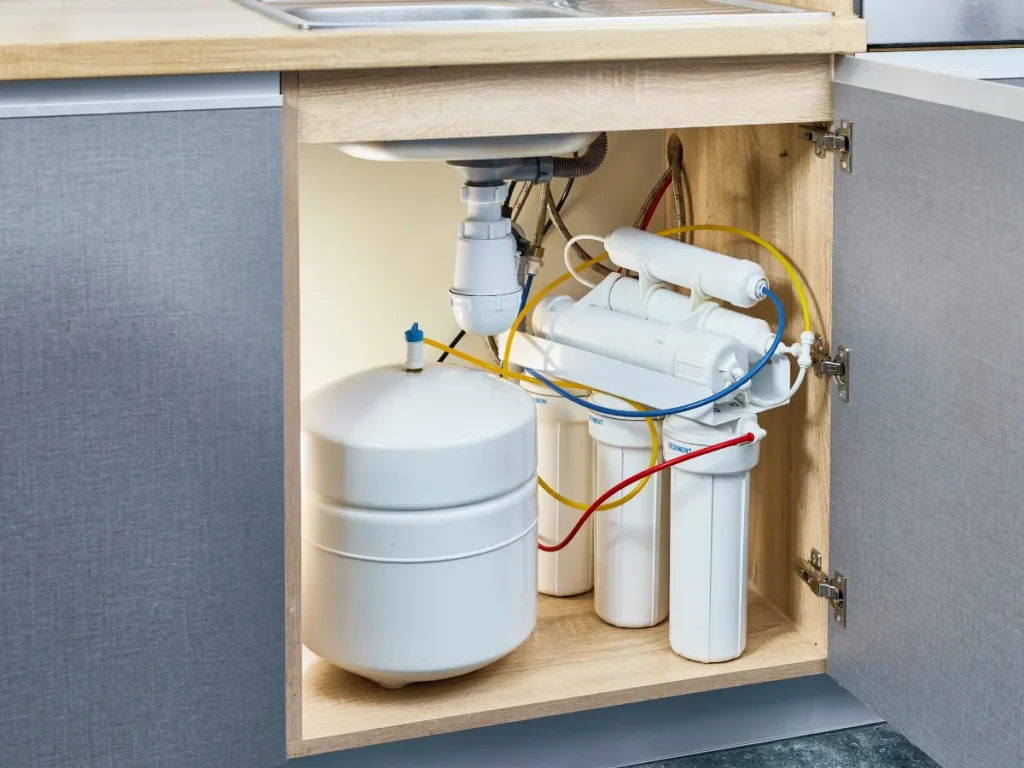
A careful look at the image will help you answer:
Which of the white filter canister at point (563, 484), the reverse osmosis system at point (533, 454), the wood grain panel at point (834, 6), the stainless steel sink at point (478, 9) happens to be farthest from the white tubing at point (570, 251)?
the wood grain panel at point (834, 6)

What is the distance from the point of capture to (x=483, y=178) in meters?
1.50

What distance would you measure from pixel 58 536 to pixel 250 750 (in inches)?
11.5

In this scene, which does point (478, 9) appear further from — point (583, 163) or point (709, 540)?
point (709, 540)

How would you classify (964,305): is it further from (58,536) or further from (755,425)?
(58,536)

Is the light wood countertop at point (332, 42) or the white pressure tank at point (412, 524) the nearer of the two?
the light wood countertop at point (332, 42)

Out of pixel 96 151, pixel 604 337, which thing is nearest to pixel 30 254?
pixel 96 151

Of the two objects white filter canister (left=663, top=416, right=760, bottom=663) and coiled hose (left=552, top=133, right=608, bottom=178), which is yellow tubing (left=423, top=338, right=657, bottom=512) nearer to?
white filter canister (left=663, top=416, right=760, bottom=663)

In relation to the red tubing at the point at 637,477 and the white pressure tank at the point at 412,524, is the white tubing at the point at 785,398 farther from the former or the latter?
the white pressure tank at the point at 412,524

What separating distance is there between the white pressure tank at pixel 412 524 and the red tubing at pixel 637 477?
0.46 ft

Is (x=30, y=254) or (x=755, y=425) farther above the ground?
(x=30, y=254)

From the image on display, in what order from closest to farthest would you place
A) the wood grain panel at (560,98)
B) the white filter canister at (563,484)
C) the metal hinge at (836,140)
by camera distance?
the wood grain panel at (560,98) → the metal hinge at (836,140) → the white filter canister at (563,484)

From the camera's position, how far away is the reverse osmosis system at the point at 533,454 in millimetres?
1408

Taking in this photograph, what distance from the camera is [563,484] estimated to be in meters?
1.71

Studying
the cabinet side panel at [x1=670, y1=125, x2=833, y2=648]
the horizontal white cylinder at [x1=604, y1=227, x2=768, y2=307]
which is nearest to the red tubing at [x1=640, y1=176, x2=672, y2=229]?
the cabinet side panel at [x1=670, y1=125, x2=833, y2=648]
